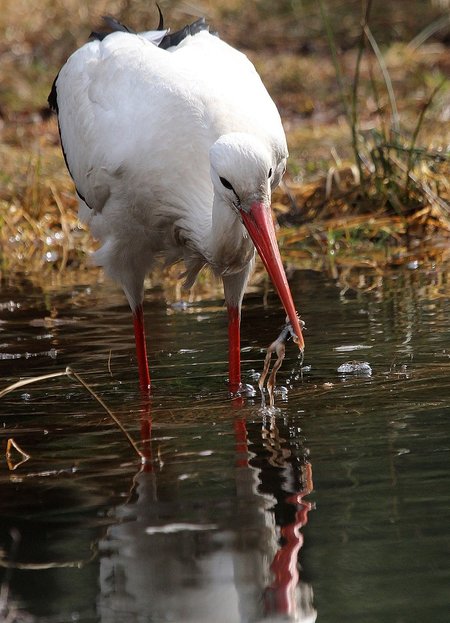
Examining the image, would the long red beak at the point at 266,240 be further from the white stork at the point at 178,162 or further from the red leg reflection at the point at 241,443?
the red leg reflection at the point at 241,443

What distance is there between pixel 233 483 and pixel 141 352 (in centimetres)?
204

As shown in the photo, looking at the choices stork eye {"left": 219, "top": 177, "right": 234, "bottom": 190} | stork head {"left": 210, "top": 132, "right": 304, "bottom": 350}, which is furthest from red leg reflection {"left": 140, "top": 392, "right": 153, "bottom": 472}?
stork eye {"left": 219, "top": 177, "right": 234, "bottom": 190}

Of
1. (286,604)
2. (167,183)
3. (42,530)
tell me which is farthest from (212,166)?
(286,604)

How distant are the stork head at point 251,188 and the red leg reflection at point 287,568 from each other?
1112 millimetres

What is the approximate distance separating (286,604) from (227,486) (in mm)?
941

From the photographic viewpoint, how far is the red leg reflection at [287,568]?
3120 millimetres

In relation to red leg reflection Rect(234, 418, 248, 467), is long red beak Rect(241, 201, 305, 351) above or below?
above

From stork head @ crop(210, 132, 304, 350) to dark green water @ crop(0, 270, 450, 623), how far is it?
515 millimetres

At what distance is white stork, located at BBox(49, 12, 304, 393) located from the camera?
4.81 m

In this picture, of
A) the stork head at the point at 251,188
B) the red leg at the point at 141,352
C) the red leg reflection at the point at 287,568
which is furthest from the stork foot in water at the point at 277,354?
the red leg reflection at the point at 287,568

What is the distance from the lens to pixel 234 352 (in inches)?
229

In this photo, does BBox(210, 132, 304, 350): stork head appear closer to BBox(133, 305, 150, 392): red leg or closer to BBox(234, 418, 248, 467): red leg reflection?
BBox(234, 418, 248, 467): red leg reflection

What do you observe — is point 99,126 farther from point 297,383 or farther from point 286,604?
point 286,604

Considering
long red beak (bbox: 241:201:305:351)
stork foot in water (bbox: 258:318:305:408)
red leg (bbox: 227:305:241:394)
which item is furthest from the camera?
red leg (bbox: 227:305:241:394)
